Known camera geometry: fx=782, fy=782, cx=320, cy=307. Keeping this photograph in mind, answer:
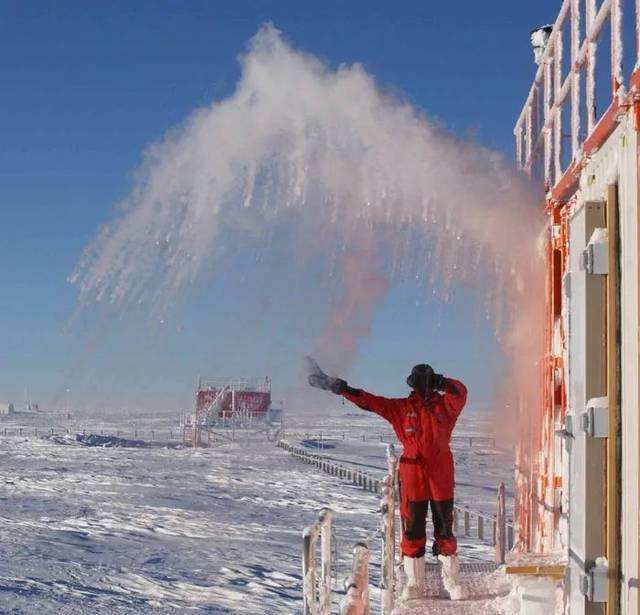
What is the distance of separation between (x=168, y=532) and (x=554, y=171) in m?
12.2

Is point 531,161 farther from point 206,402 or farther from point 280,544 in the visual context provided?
point 206,402

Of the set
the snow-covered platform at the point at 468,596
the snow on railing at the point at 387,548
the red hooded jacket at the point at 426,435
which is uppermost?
the red hooded jacket at the point at 426,435

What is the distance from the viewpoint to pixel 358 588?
286 centimetres

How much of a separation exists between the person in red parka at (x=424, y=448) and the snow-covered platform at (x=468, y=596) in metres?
0.33

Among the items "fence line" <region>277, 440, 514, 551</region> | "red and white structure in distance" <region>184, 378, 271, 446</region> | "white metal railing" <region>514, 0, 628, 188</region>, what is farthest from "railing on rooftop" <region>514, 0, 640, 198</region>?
"red and white structure in distance" <region>184, 378, 271, 446</region>

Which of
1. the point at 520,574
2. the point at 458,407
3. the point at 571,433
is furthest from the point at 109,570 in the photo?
the point at 571,433

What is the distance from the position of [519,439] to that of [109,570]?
7532mm

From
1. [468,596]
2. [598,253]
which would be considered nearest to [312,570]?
[598,253]

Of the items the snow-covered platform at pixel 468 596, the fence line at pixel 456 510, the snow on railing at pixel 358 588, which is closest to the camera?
the snow on railing at pixel 358 588

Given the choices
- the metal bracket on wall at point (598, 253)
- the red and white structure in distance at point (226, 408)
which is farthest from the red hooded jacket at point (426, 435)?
the red and white structure in distance at point (226, 408)

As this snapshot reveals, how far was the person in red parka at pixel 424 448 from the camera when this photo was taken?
17.8 ft

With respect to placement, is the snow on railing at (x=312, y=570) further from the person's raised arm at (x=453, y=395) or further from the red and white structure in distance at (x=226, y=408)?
the red and white structure in distance at (x=226, y=408)

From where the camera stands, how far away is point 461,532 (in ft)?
61.7

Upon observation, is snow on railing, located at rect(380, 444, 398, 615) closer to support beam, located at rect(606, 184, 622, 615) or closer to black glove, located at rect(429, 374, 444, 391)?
black glove, located at rect(429, 374, 444, 391)
